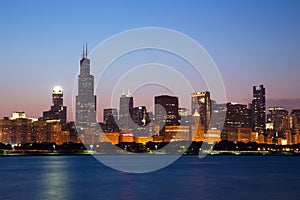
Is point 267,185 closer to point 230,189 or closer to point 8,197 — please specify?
point 230,189

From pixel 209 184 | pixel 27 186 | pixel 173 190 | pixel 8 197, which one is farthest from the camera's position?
pixel 209 184

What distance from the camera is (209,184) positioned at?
62938mm

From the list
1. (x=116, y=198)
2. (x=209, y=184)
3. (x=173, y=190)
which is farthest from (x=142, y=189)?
(x=209, y=184)

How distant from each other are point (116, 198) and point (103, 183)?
15601 millimetres

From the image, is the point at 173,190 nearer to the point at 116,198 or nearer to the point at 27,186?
the point at 116,198

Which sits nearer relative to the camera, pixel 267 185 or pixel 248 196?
pixel 248 196

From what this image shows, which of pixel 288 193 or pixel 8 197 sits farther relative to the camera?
pixel 288 193

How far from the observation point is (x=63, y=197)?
47.7 meters

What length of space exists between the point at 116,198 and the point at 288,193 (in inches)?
733

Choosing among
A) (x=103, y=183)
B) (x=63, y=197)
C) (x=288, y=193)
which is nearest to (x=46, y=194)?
(x=63, y=197)

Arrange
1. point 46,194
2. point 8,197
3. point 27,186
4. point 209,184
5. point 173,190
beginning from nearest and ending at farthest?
1. point 8,197
2. point 46,194
3. point 173,190
4. point 27,186
5. point 209,184

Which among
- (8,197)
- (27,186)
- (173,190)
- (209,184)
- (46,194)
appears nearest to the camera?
(8,197)

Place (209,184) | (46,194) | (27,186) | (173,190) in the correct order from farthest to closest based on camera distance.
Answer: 1. (209,184)
2. (27,186)
3. (173,190)
4. (46,194)

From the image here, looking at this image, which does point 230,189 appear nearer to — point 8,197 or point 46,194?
point 46,194
